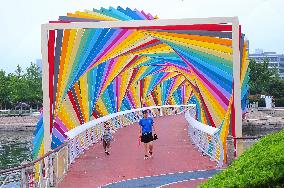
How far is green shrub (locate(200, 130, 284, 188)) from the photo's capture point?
4250mm

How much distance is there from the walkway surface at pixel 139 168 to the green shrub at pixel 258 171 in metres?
5.55

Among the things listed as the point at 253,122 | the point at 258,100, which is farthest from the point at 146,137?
the point at 258,100

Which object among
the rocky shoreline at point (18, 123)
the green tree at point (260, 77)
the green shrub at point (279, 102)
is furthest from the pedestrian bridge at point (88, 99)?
the green tree at point (260, 77)

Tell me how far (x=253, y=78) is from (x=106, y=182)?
68.5 m

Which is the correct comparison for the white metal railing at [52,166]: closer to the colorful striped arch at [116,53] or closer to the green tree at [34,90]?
the colorful striped arch at [116,53]

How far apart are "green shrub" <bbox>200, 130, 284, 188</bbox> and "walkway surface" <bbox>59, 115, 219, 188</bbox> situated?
5.55 meters

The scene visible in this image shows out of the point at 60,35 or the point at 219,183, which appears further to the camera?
the point at 60,35

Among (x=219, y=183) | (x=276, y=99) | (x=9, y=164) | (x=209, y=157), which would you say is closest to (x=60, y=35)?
(x=209, y=157)

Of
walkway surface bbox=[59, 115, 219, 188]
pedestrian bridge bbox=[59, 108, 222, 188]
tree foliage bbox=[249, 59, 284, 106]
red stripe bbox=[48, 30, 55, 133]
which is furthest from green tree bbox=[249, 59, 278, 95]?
red stripe bbox=[48, 30, 55, 133]

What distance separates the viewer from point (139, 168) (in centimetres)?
1262

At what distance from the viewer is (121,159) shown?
47.6 feet

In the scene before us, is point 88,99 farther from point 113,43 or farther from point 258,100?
point 258,100

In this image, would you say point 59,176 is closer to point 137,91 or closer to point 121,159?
point 121,159

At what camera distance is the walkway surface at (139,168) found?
35.4 feet
